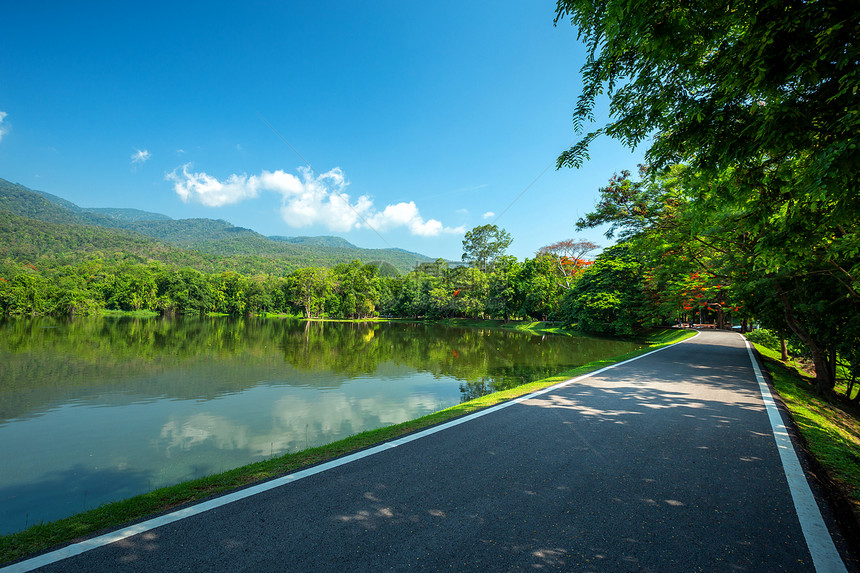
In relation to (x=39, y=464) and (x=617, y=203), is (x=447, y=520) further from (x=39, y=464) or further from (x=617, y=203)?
(x=617, y=203)

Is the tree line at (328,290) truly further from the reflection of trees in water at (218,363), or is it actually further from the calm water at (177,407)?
the calm water at (177,407)

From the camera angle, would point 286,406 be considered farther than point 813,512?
Yes

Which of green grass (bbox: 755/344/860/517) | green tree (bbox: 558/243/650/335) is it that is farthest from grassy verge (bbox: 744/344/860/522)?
green tree (bbox: 558/243/650/335)

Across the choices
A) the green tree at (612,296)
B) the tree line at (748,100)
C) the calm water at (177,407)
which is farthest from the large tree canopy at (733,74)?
the green tree at (612,296)

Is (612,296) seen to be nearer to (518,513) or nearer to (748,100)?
(748,100)

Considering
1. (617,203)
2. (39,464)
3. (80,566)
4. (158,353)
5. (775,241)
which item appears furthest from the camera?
(158,353)

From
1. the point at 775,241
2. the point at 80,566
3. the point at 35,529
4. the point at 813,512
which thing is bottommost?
the point at 35,529

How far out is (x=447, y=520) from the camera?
283cm

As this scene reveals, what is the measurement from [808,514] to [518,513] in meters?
2.56

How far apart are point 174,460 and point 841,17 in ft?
32.8

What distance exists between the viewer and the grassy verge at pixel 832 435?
3.70 metres

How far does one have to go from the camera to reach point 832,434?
5512 mm

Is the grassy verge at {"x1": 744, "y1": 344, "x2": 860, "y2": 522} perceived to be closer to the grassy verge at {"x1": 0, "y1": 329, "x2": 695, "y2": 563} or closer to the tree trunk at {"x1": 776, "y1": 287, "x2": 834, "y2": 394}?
the tree trunk at {"x1": 776, "y1": 287, "x2": 834, "y2": 394}

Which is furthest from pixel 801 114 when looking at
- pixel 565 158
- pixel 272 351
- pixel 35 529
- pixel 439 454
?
pixel 272 351
